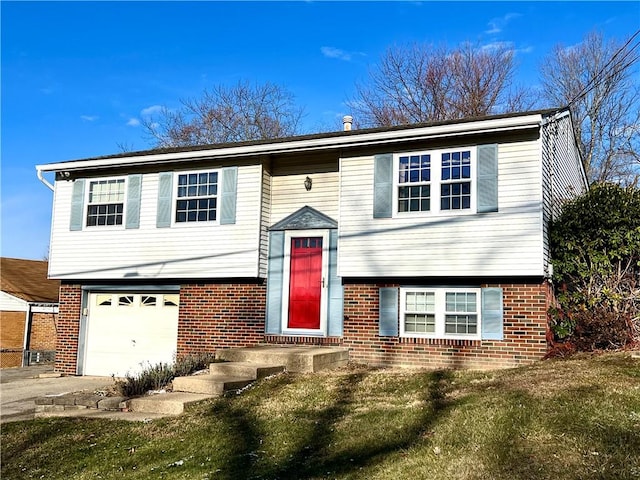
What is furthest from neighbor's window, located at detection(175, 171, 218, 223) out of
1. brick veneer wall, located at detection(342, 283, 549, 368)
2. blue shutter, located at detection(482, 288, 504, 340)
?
blue shutter, located at detection(482, 288, 504, 340)

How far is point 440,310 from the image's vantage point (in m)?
11.4

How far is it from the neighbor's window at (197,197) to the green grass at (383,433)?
487 centimetres

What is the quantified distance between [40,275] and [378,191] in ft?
67.8

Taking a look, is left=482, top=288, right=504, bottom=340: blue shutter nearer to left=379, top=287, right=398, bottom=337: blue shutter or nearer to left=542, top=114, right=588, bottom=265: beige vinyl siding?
left=542, top=114, right=588, bottom=265: beige vinyl siding

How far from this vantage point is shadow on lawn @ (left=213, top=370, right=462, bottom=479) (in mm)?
5926

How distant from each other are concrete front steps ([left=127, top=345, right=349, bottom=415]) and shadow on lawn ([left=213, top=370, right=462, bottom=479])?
0.79m

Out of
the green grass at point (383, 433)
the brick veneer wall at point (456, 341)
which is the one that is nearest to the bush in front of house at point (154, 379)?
the green grass at point (383, 433)

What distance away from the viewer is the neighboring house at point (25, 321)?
2255 cm

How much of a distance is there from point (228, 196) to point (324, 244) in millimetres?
2393

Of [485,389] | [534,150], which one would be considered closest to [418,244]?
[534,150]

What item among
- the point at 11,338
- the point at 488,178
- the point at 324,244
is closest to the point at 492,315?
the point at 488,178

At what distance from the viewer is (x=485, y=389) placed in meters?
8.38

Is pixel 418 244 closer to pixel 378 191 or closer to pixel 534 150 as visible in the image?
pixel 378 191

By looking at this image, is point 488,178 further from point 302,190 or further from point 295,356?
point 295,356
